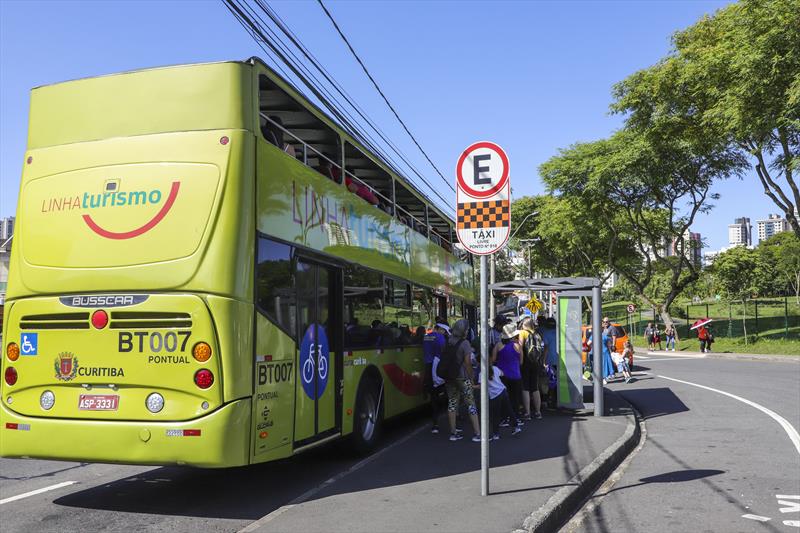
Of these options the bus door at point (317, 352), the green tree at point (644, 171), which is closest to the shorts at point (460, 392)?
the bus door at point (317, 352)

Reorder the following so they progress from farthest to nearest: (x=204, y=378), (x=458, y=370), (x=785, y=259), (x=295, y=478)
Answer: (x=785, y=259)
(x=458, y=370)
(x=295, y=478)
(x=204, y=378)

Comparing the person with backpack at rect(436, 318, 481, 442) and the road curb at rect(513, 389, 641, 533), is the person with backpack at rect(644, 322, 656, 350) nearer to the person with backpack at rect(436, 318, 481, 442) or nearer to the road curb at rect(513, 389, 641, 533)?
the road curb at rect(513, 389, 641, 533)

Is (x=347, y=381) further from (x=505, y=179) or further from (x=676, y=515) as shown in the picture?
(x=676, y=515)

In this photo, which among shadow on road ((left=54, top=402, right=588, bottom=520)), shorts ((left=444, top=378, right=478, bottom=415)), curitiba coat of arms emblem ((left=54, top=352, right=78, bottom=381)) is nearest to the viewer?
curitiba coat of arms emblem ((left=54, top=352, right=78, bottom=381))

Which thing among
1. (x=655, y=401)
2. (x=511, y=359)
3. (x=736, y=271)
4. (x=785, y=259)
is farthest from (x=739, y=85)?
(x=785, y=259)

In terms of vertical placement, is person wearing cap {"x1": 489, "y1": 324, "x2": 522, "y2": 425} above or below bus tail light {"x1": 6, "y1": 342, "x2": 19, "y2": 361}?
below

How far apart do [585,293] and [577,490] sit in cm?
613

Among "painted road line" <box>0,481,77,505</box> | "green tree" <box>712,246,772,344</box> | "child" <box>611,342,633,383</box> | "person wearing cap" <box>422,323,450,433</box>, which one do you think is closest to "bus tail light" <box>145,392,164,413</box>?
"painted road line" <box>0,481,77,505</box>

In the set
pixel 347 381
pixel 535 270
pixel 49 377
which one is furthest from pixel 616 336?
pixel 535 270

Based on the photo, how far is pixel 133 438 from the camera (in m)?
5.68

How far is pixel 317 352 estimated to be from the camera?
287 inches

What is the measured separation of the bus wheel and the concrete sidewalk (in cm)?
28

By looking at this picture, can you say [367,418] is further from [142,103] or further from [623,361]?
[623,361]

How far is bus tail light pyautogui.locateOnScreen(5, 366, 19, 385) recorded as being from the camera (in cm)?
614
